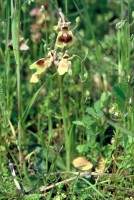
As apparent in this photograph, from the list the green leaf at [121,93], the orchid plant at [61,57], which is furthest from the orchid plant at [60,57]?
the green leaf at [121,93]

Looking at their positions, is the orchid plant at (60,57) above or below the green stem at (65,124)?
above

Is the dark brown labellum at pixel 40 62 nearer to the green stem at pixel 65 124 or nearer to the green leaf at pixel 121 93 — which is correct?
the green stem at pixel 65 124

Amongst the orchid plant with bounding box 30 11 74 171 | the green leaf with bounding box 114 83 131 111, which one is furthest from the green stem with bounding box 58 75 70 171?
the green leaf with bounding box 114 83 131 111

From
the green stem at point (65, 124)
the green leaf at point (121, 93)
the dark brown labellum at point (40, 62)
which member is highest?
the dark brown labellum at point (40, 62)

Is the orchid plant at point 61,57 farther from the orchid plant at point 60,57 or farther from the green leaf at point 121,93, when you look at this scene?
the green leaf at point 121,93

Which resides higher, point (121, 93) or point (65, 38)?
point (65, 38)

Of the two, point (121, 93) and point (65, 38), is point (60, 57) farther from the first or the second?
point (121, 93)

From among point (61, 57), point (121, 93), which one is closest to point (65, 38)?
point (61, 57)

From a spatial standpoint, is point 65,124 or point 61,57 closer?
point 61,57

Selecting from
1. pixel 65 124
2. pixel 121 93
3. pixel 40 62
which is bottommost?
pixel 65 124

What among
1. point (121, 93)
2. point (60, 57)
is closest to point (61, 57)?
point (60, 57)

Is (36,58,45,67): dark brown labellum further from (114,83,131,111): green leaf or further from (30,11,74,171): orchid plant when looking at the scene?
(114,83,131,111): green leaf

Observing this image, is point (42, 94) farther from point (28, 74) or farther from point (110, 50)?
point (110, 50)

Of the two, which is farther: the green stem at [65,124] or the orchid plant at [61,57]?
the green stem at [65,124]
